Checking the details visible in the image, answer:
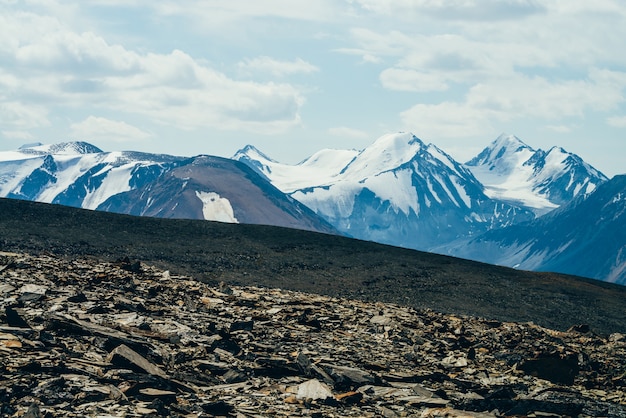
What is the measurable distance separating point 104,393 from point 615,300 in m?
66.2

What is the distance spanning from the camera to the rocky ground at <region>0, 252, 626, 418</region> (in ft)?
59.8

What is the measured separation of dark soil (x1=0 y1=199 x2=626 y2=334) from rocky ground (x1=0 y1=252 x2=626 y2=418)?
74.8 ft

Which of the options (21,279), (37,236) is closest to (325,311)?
(21,279)

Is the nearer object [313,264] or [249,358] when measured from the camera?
[249,358]

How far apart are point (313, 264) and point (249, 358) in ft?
150

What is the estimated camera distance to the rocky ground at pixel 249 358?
18.2 meters

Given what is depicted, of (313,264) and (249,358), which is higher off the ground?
(313,264)

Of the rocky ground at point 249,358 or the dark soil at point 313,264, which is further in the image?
the dark soil at point 313,264

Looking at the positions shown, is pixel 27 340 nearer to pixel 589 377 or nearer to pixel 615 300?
pixel 589 377

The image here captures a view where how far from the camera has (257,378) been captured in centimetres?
2155

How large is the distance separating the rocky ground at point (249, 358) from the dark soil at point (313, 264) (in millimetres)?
22791

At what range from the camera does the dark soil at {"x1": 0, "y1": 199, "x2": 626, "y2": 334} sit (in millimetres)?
59531

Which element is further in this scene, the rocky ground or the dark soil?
the dark soil

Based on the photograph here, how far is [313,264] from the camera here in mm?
68750
